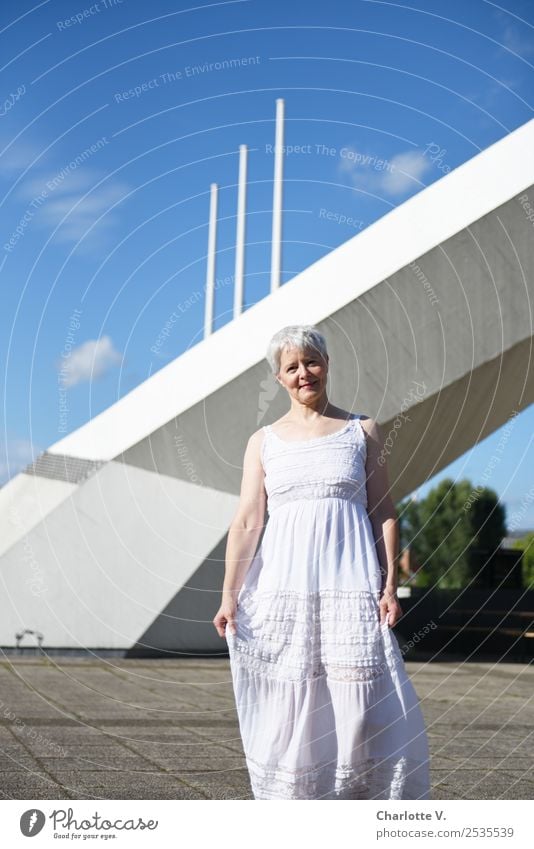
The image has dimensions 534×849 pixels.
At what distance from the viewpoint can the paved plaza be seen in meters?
4.43

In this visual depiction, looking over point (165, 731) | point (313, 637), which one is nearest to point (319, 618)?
point (313, 637)

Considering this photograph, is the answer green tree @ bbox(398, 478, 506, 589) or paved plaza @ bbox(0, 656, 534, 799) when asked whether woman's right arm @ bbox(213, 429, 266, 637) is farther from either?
green tree @ bbox(398, 478, 506, 589)

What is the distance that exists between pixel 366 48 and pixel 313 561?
290cm

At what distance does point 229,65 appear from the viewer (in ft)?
16.2

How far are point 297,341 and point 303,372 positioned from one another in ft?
0.35

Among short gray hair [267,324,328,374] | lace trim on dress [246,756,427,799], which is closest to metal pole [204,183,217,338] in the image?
short gray hair [267,324,328,374]

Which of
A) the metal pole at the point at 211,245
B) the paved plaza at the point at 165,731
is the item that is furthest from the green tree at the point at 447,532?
the paved plaza at the point at 165,731

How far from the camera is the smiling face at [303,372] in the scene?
133 inches

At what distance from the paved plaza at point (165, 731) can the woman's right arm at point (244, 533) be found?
3.94 ft

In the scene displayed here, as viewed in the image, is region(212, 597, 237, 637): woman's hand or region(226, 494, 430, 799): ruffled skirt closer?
region(226, 494, 430, 799): ruffled skirt

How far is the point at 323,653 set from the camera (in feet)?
10.9

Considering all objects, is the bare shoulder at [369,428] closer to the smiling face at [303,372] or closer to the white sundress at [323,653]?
the white sundress at [323,653]
